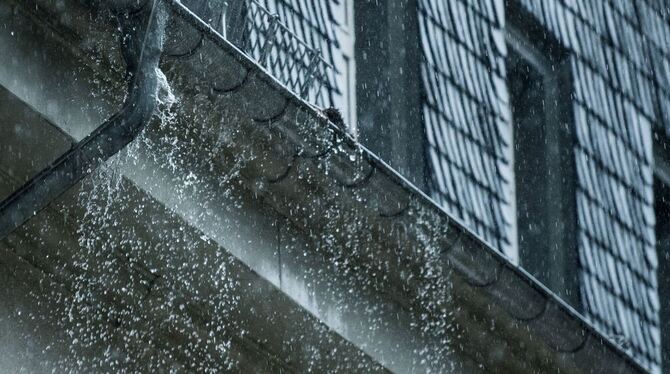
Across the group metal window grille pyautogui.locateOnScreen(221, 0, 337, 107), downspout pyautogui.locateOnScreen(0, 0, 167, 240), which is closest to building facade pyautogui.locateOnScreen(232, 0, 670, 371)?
metal window grille pyautogui.locateOnScreen(221, 0, 337, 107)

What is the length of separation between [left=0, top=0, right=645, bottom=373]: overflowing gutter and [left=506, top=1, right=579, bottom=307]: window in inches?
124

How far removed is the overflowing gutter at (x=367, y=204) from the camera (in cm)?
772

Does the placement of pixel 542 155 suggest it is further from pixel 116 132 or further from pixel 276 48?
pixel 116 132

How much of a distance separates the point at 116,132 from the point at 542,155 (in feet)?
23.4

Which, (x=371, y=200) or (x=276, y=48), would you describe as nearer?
(x=371, y=200)

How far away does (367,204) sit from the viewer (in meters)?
8.41

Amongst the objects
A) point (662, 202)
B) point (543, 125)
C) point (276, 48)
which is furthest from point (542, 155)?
point (276, 48)

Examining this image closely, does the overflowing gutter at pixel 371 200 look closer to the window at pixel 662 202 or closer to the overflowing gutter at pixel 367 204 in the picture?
the overflowing gutter at pixel 367 204

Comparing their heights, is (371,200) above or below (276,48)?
above

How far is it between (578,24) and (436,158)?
9.15 feet

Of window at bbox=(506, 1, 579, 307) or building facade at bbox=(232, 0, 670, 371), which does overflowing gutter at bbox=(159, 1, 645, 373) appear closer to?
building facade at bbox=(232, 0, 670, 371)

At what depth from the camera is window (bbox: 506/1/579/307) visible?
13.2 metres

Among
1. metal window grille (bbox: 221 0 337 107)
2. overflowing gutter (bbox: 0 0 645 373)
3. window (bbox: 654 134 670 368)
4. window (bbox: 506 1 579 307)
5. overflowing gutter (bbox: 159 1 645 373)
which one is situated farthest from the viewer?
window (bbox: 654 134 670 368)

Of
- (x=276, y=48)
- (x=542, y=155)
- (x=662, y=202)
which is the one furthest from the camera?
(x=662, y=202)
